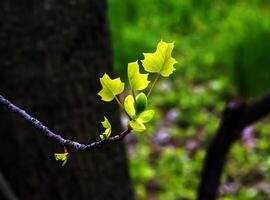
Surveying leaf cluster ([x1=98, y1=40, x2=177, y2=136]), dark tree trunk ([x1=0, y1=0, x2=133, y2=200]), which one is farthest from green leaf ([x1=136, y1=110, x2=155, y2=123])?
dark tree trunk ([x1=0, y1=0, x2=133, y2=200])

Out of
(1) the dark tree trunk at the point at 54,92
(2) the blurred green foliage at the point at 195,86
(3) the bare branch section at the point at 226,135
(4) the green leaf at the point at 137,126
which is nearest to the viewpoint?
(4) the green leaf at the point at 137,126

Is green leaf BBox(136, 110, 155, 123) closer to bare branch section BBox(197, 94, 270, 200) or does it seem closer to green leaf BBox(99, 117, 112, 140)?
green leaf BBox(99, 117, 112, 140)

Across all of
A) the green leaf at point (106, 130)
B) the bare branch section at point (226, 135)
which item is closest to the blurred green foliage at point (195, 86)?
the bare branch section at point (226, 135)

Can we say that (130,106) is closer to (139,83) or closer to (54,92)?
(139,83)

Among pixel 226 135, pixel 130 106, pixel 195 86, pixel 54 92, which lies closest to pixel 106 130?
pixel 130 106

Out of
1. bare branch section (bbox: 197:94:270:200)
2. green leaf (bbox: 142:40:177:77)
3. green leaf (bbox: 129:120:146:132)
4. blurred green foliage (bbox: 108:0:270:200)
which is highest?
blurred green foliage (bbox: 108:0:270:200)

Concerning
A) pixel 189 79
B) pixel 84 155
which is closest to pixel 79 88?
pixel 84 155

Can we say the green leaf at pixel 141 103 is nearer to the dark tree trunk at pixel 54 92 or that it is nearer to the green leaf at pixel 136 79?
the green leaf at pixel 136 79
